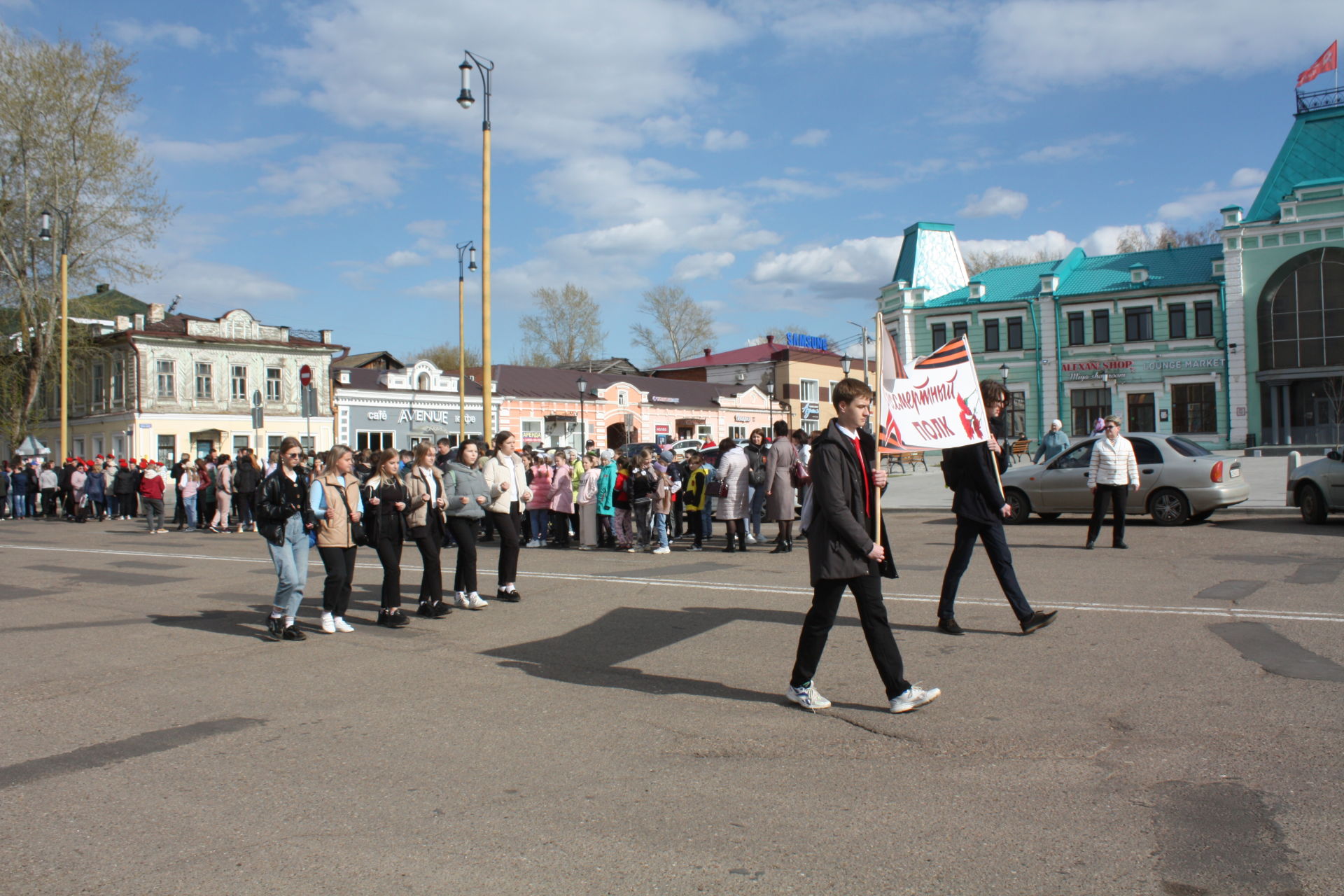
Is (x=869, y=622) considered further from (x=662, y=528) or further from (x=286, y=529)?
(x=662, y=528)

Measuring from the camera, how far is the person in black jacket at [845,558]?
550cm

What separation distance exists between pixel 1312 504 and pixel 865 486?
12.7 meters

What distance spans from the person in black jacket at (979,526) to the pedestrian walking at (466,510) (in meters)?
4.73

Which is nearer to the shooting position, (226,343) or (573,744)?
(573,744)

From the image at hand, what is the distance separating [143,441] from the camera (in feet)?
145

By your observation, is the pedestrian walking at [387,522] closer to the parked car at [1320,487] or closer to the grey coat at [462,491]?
the grey coat at [462,491]

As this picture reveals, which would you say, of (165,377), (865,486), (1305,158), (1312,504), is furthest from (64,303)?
(1305,158)

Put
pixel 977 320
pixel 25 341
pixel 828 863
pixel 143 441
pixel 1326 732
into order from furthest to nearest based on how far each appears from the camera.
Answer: pixel 977 320
pixel 143 441
pixel 25 341
pixel 1326 732
pixel 828 863

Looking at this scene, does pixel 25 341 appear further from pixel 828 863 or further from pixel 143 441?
pixel 828 863

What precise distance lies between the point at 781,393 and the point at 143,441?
137 ft

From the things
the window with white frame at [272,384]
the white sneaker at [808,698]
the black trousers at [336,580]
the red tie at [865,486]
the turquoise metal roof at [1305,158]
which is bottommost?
the white sneaker at [808,698]

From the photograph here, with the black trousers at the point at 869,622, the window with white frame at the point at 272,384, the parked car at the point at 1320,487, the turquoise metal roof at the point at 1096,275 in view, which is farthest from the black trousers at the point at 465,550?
the turquoise metal roof at the point at 1096,275

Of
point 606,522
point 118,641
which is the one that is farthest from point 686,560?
point 118,641

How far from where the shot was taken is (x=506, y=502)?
10.4 m
